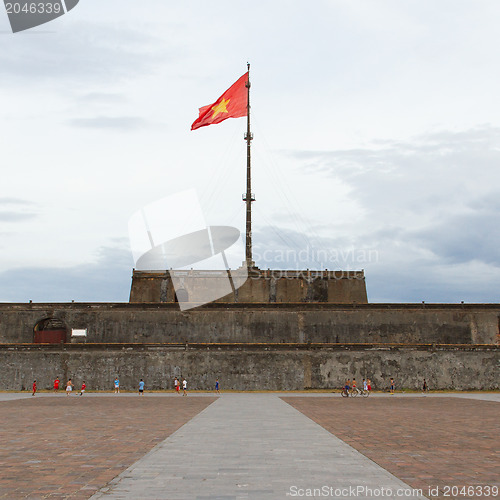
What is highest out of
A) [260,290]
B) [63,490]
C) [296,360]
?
[260,290]

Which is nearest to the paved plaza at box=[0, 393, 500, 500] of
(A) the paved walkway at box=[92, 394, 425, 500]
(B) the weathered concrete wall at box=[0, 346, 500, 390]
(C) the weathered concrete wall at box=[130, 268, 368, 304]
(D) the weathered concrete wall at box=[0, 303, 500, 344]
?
(A) the paved walkway at box=[92, 394, 425, 500]

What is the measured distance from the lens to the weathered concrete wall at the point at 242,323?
35.8m

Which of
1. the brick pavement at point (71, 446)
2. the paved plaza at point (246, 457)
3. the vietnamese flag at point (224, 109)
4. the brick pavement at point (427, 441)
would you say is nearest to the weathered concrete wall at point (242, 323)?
the vietnamese flag at point (224, 109)

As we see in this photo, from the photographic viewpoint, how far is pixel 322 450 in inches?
356

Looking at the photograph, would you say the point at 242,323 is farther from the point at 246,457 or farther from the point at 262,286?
the point at 246,457

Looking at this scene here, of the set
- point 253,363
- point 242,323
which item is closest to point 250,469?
point 253,363

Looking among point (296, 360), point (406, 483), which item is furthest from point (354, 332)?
point (406, 483)

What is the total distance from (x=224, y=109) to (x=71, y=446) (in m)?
30.8

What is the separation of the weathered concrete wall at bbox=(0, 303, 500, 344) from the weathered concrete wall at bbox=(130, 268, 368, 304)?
4.61 metres

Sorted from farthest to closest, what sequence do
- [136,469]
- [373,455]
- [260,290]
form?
[260,290], [373,455], [136,469]

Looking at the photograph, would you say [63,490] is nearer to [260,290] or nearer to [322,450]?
[322,450]

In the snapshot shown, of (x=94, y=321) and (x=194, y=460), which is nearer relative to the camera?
(x=194, y=460)

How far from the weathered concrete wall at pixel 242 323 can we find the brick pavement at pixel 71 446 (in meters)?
18.4

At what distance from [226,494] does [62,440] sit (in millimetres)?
5927
